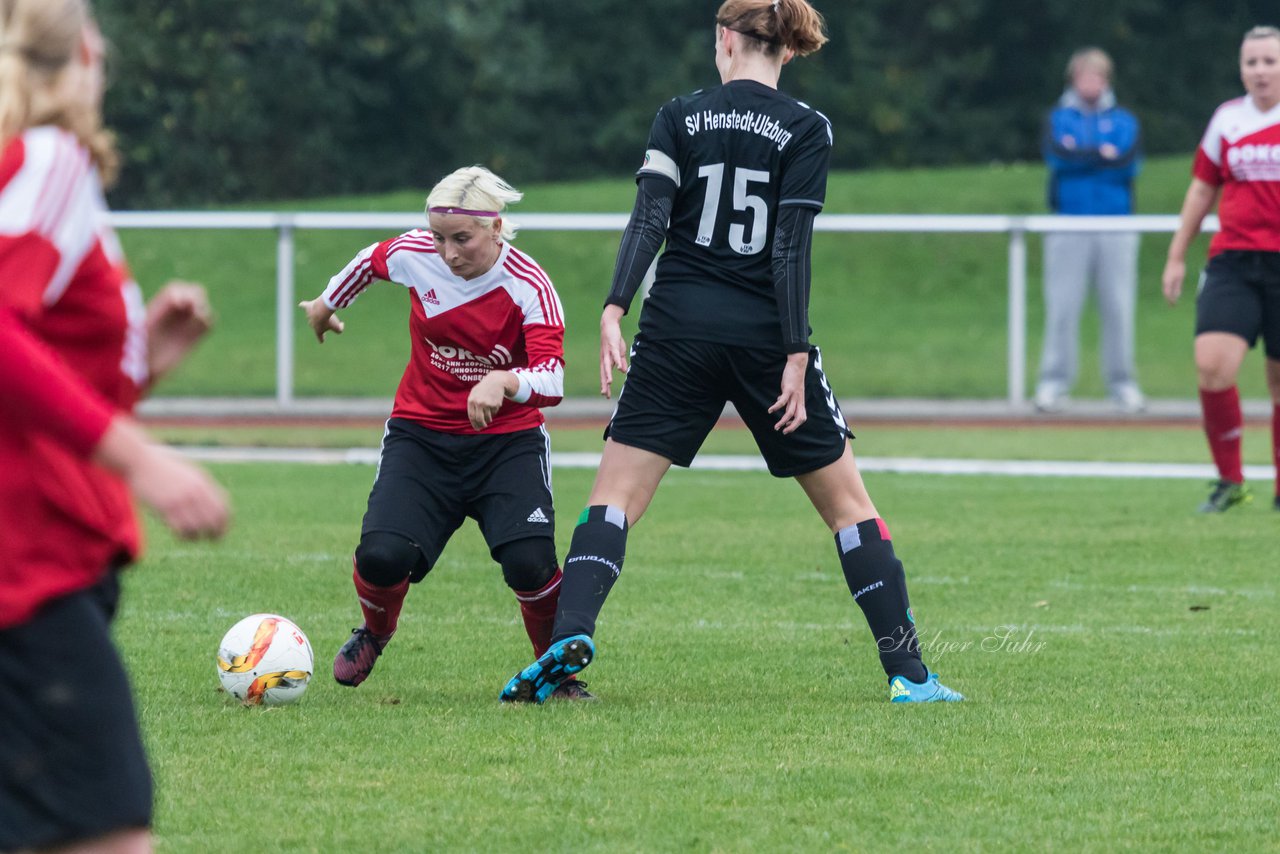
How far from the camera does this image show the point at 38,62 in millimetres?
2787

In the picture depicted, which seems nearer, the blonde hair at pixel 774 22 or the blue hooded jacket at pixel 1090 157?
the blonde hair at pixel 774 22

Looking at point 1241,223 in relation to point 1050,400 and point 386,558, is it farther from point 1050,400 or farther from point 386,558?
point 1050,400

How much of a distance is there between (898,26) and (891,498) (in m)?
30.3

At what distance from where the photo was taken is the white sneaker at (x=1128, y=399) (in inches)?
664

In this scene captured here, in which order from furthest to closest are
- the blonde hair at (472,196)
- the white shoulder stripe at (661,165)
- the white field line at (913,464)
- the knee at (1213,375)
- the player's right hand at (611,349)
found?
1. the white field line at (913,464)
2. the knee at (1213,375)
3. the blonde hair at (472,196)
4. the white shoulder stripe at (661,165)
5. the player's right hand at (611,349)

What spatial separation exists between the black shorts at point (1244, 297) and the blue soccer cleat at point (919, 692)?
15.3 feet

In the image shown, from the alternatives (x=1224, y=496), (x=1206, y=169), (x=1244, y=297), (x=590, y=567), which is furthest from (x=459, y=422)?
(x=1224, y=496)

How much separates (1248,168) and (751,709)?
5276 millimetres

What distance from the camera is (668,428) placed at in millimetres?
5465

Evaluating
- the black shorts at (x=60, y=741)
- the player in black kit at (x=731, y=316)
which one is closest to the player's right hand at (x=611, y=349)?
the player in black kit at (x=731, y=316)

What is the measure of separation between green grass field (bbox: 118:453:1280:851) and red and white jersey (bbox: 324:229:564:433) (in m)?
0.81

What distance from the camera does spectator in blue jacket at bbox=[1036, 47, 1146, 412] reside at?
16.6 metres

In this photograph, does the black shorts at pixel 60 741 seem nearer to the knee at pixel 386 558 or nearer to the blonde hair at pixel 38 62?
the blonde hair at pixel 38 62

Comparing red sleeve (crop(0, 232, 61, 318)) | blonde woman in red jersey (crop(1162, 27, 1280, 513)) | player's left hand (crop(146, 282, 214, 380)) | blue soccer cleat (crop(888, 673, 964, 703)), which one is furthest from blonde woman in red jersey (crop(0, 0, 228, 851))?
blonde woman in red jersey (crop(1162, 27, 1280, 513))
